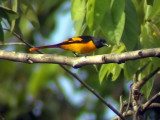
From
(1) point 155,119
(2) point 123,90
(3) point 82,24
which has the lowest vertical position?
(2) point 123,90

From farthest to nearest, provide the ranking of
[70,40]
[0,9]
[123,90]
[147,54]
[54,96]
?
[54,96] < [123,90] < [70,40] < [0,9] < [147,54]

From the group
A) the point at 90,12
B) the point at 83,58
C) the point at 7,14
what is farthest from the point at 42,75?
the point at 83,58

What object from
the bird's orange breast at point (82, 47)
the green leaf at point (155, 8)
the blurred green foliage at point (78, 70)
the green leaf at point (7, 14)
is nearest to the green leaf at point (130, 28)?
the blurred green foliage at point (78, 70)

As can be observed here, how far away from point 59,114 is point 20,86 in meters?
0.84

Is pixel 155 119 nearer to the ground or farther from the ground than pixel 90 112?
farther from the ground

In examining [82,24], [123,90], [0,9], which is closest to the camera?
[0,9]

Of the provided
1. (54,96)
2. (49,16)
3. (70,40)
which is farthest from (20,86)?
(70,40)

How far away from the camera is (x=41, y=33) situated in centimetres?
829

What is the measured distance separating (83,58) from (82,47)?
1.69m

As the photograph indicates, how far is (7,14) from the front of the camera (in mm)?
3896

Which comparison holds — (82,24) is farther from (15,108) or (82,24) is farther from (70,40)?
(15,108)

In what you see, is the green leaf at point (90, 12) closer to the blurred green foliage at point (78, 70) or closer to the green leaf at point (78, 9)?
the blurred green foliage at point (78, 70)

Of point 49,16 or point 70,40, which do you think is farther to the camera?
point 49,16

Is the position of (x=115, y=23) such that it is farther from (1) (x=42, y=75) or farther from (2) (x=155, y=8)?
(1) (x=42, y=75)
